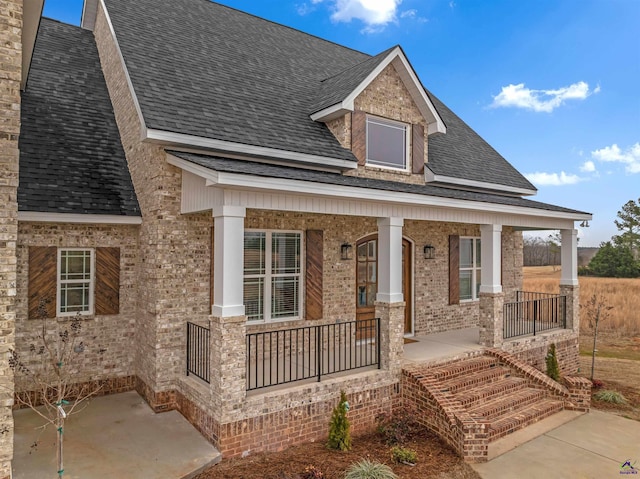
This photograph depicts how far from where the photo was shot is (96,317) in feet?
26.0

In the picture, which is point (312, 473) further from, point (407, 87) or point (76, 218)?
point (407, 87)

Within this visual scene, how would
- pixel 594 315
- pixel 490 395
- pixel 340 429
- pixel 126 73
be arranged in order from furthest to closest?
pixel 594 315 < pixel 126 73 < pixel 490 395 < pixel 340 429

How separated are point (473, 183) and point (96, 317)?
1025cm

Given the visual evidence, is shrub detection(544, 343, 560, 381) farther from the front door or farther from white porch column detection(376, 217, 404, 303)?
white porch column detection(376, 217, 404, 303)

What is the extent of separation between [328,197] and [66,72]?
24.9 ft

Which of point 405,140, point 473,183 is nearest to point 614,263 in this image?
point 473,183

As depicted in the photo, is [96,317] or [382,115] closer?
[96,317]

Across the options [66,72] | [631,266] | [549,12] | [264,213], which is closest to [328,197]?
[264,213]

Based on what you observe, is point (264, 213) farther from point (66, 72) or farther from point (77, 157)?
point (66, 72)

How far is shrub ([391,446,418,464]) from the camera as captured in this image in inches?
245

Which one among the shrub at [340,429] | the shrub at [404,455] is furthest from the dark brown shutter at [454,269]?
the shrub at [340,429]

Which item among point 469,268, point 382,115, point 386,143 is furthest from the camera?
point 469,268

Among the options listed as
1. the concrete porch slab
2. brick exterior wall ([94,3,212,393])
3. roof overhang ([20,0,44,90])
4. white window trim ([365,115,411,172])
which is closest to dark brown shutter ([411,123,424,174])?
white window trim ([365,115,411,172])

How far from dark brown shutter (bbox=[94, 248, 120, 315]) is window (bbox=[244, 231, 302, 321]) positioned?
2.49 metres
